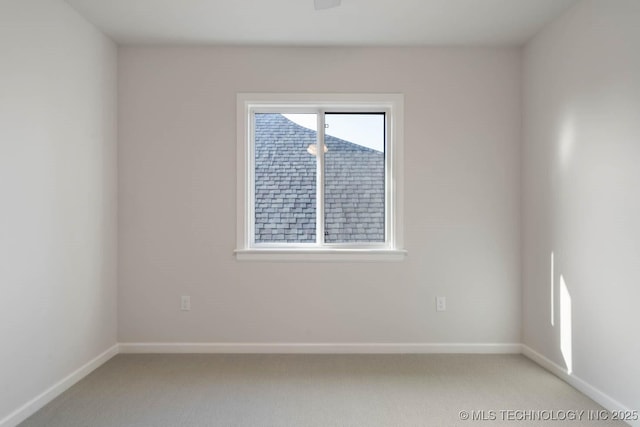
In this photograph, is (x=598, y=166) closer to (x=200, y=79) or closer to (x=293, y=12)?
(x=293, y=12)

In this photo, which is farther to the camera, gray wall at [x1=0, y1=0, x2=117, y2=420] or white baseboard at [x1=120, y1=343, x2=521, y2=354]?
white baseboard at [x1=120, y1=343, x2=521, y2=354]

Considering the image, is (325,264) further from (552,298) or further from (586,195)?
(586,195)

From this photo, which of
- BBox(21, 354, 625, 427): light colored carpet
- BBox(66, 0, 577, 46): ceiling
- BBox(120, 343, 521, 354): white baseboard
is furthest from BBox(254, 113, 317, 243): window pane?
BBox(21, 354, 625, 427): light colored carpet

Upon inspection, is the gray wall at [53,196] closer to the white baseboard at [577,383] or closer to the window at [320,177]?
the window at [320,177]

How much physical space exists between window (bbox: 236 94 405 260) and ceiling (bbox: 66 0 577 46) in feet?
1.94

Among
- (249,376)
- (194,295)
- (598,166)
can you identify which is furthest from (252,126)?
(598,166)

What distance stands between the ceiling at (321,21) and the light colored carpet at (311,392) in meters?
2.58

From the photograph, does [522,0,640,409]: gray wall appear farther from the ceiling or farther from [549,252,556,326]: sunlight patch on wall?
the ceiling

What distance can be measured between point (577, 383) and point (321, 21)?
10.1 feet

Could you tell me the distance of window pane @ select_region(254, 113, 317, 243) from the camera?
384 centimetres

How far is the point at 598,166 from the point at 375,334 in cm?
206

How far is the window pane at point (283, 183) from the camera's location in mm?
3842

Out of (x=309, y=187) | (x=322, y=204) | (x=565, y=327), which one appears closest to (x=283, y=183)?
Result: (x=309, y=187)

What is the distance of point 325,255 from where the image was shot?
3.73m
